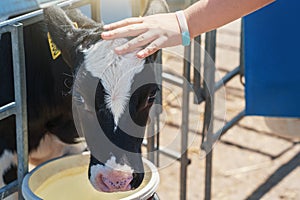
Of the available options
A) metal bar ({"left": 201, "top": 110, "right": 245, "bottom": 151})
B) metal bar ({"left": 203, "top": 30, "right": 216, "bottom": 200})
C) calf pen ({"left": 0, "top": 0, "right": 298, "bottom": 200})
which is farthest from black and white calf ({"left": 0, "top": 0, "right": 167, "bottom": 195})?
metal bar ({"left": 201, "top": 110, "right": 245, "bottom": 151})

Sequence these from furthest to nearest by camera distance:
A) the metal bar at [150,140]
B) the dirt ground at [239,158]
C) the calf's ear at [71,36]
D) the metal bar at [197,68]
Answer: the dirt ground at [239,158] → the metal bar at [197,68] → the metal bar at [150,140] → the calf's ear at [71,36]

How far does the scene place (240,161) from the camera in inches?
146

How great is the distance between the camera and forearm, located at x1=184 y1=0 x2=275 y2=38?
196 centimetres

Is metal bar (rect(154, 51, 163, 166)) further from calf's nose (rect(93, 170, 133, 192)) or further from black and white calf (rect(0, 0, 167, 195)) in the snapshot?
calf's nose (rect(93, 170, 133, 192))

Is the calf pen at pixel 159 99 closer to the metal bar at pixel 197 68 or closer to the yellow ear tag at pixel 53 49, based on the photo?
the metal bar at pixel 197 68

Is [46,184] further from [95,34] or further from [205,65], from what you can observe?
[205,65]

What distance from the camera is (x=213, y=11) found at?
1.96 metres

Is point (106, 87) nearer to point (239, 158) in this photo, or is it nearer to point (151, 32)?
point (151, 32)

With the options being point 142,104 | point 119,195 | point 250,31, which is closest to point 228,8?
point 142,104

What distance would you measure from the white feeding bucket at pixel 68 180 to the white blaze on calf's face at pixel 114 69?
0.20 m

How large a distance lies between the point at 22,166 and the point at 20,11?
568 millimetres

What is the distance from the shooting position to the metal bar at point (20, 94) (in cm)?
195

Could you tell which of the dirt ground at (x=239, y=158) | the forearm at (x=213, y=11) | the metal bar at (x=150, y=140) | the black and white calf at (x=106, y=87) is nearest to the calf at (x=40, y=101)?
the black and white calf at (x=106, y=87)

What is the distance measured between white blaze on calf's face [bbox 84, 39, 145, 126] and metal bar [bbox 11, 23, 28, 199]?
0.91 feet
